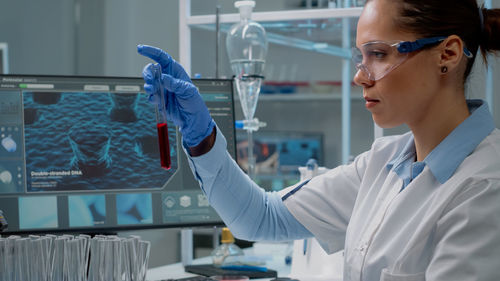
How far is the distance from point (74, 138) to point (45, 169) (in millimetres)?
108

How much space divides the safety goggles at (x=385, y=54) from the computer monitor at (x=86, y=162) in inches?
25.4

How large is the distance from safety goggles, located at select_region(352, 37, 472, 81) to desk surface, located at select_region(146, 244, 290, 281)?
81cm

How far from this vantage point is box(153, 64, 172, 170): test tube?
3.84 ft

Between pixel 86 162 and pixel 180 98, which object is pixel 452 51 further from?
pixel 86 162

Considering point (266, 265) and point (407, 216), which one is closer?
point (407, 216)

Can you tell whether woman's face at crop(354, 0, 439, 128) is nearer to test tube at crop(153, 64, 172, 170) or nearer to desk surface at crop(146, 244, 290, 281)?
test tube at crop(153, 64, 172, 170)

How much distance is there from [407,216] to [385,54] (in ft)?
1.05

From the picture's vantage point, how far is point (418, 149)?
1265 mm

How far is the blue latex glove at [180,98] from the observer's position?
1.24 metres

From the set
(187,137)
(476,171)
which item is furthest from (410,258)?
(187,137)

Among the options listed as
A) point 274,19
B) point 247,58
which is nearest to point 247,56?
point 247,58

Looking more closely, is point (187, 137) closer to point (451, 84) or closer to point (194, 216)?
point (194, 216)

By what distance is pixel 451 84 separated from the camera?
3.83 ft

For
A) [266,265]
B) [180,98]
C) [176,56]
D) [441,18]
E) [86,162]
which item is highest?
[176,56]
